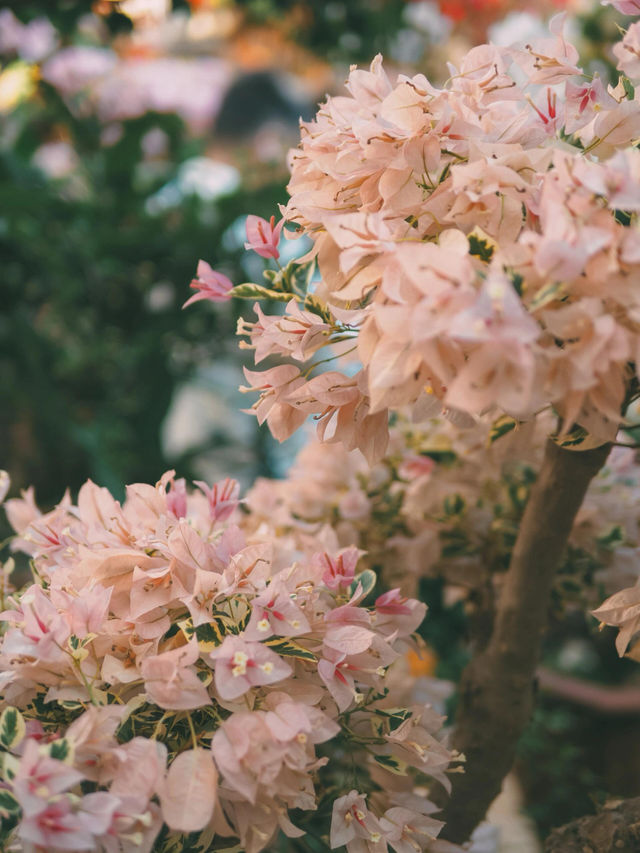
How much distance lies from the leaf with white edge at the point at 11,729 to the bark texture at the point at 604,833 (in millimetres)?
364

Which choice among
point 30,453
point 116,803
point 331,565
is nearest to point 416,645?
point 331,565

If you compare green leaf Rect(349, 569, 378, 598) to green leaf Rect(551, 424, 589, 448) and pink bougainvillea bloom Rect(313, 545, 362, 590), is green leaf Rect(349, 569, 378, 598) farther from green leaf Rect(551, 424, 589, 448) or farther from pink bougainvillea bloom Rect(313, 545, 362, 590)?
green leaf Rect(551, 424, 589, 448)

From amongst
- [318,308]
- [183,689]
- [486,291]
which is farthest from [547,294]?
[183,689]

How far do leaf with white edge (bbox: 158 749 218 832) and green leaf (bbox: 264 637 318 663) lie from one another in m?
0.06

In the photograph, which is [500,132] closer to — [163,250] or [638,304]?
[638,304]

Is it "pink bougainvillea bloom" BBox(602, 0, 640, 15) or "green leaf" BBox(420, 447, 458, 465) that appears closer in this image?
"pink bougainvillea bloom" BBox(602, 0, 640, 15)

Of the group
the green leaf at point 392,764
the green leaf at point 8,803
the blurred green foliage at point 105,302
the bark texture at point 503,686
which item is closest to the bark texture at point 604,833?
the bark texture at point 503,686

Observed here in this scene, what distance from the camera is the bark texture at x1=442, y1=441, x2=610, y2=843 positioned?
21.0 inches

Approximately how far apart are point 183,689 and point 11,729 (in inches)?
3.2

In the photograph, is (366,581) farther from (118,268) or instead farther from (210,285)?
(118,268)

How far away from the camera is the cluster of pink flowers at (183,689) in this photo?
14.2 inches

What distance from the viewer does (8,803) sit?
35 centimetres

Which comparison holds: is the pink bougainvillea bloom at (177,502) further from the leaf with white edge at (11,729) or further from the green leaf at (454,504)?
the green leaf at (454,504)

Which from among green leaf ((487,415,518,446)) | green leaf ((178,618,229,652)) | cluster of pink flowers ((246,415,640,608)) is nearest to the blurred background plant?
cluster of pink flowers ((246,415,640,608))
